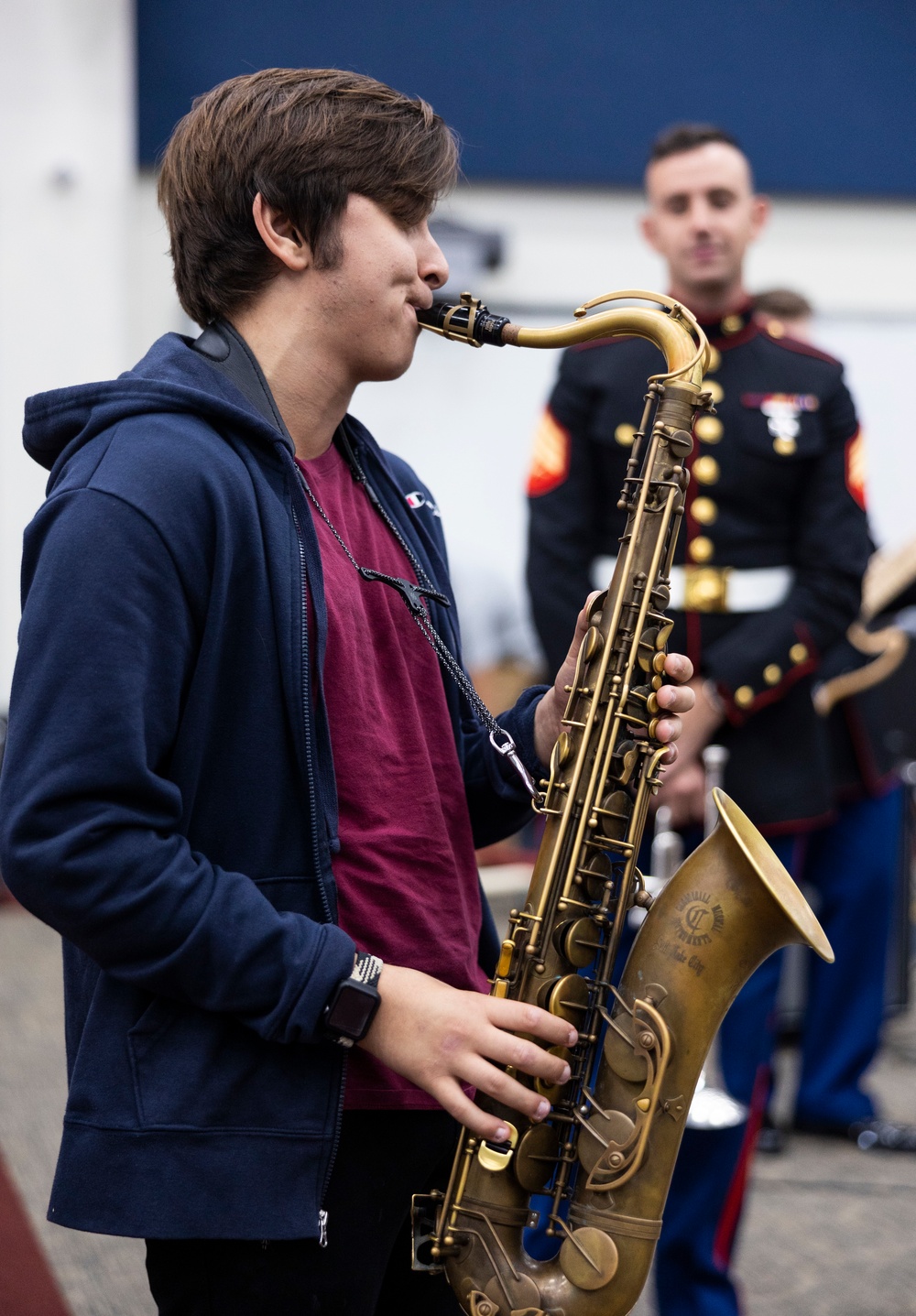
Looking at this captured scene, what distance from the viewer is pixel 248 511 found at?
1.43m

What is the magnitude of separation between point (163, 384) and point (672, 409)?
712 millimetres

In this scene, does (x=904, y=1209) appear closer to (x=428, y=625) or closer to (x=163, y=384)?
(x=428, y=625)

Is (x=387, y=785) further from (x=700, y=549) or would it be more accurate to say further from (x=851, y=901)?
(x=851, y=901)

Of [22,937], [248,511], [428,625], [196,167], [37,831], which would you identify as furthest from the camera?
[22,937]

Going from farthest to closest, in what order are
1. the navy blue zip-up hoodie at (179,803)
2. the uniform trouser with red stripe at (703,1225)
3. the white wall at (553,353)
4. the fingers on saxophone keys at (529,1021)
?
the white wall at (553,353), the uniform trouser with red stripe at (703,1225), the fingers on saxophone keys at (529,1021), the navy blue zip-up hoodie at (179,803)

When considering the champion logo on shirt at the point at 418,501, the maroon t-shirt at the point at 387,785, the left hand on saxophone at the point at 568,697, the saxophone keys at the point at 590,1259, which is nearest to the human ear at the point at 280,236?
the maroon t-shirt at the point at 387,785

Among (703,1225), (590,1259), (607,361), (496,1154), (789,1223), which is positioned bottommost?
(789,1223)

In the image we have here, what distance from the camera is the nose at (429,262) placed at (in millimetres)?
1593

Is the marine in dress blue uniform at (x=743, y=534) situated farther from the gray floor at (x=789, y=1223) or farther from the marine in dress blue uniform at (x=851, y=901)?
the marine in dress blue uniform at (x=851, y=901)

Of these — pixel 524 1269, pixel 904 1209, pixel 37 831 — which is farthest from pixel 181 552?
pixel 904 1209

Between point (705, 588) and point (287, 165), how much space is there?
182 cm

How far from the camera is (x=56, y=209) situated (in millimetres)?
6836

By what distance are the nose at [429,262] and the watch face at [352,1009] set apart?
2.60 ft

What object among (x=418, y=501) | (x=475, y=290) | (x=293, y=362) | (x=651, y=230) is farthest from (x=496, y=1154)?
(x=475, y=290)
